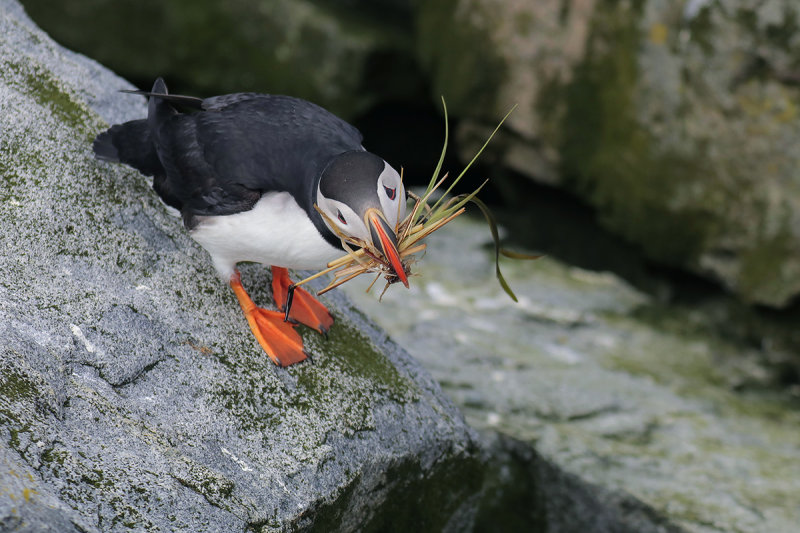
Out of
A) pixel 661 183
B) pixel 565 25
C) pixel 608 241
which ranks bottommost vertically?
pixel 608 241

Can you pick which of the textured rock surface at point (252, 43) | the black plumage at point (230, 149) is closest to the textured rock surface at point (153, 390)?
the black plumage at point (230, 149)

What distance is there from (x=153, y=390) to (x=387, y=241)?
2.52 feet

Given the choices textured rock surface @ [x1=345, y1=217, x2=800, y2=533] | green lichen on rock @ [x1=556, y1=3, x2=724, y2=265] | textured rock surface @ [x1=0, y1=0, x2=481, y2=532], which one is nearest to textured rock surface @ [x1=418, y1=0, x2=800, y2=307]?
green lichen on rock @ [x1=556, y1=3, x2=724, y2=265]

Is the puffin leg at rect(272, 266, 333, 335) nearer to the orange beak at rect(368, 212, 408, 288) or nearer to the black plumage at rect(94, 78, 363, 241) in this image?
the black plumage at rect(94, 78, 363, 241)

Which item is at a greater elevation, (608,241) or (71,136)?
(71,136)

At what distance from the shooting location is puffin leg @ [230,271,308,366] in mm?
2631

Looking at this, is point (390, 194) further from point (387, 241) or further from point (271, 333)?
point (271, 333)

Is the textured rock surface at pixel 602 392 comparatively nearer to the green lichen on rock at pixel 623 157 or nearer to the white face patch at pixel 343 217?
the green lichen on rock at pixel 623 157

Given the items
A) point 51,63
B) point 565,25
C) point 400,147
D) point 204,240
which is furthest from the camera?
point 400,147

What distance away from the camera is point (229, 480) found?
227 centimetres

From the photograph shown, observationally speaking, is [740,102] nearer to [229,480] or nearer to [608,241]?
[608,241]

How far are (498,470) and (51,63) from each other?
2208 millimetres

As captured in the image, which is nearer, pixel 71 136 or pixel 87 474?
pixel 87 474

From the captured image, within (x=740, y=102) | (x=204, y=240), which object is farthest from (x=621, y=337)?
(x=204, y=240)
